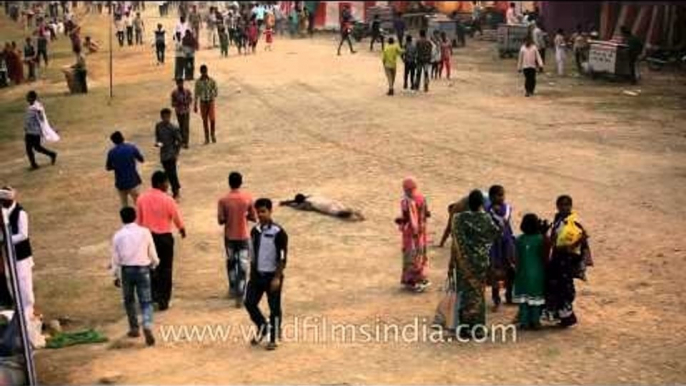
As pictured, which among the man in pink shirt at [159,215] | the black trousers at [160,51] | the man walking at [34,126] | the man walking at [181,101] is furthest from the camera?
the black trousers at [160,51]

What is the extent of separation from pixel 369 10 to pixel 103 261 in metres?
30.7

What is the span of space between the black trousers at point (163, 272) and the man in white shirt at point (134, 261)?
0.60 m

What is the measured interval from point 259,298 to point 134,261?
127cm

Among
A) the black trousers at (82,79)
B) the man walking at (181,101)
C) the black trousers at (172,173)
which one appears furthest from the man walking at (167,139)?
the black trousers at (82,79)

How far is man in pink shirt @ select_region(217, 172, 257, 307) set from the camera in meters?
9.70

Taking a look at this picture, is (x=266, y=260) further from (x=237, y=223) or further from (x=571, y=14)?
(x=571, y=14)

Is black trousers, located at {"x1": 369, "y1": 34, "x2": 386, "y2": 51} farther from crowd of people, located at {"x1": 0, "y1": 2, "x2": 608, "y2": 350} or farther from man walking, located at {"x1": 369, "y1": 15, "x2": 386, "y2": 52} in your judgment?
crowd of people, located at {"x1": 0, "y1": 2, "x2": 608, "y2": 350}

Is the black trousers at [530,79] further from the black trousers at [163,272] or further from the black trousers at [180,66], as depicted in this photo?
the black trousers at [163,272]

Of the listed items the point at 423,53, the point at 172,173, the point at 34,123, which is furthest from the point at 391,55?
the point at 172,173

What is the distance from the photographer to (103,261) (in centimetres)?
1180

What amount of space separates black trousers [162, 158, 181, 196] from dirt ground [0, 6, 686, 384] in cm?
41

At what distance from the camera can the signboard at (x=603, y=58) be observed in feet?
83.8

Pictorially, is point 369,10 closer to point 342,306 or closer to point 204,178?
point 204,178

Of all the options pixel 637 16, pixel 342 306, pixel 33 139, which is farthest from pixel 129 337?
pixel 637 16
